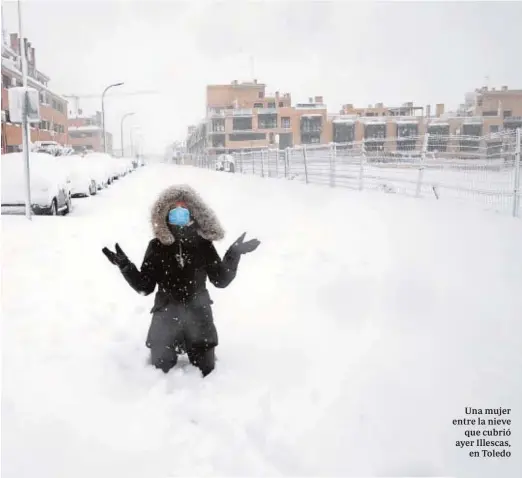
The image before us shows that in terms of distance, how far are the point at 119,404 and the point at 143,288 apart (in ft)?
1.36

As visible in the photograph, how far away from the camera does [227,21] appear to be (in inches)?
88.4

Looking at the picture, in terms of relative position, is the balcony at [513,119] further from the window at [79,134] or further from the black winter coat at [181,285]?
the window at [79,134]

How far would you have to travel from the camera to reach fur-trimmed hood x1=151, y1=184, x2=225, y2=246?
5.60 feet

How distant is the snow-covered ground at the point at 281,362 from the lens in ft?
4.62

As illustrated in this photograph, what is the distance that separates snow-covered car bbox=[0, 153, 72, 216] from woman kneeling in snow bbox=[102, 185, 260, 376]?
5.63 feet

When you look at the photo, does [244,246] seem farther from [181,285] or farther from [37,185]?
[37,185]

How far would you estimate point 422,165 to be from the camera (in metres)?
5.74

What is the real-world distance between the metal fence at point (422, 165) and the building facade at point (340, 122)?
71 millimetres

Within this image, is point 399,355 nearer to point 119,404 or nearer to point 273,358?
point 273,358

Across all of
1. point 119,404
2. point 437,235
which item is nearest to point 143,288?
point 119,404

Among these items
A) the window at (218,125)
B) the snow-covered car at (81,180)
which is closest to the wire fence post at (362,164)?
the window at (218,125)

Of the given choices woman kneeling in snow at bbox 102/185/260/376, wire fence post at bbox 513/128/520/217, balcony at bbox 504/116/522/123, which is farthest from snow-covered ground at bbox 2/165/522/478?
balcony at bbox 504/116/522/123

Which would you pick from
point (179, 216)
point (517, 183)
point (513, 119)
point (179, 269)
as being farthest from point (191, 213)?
point (517, 183)

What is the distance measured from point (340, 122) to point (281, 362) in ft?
23.5
